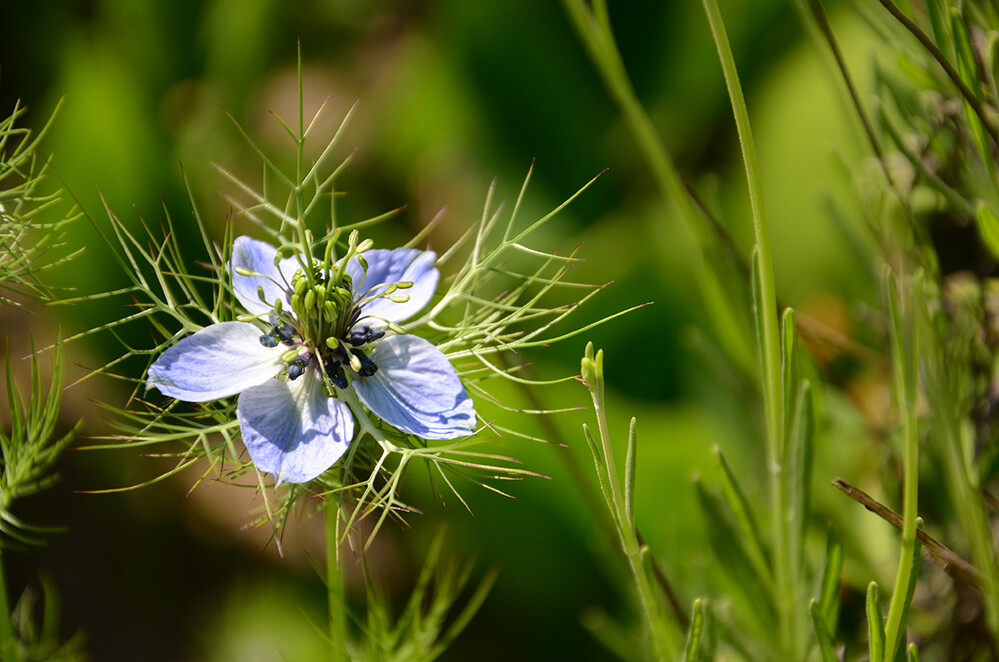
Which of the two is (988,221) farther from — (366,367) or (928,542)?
(366,367)

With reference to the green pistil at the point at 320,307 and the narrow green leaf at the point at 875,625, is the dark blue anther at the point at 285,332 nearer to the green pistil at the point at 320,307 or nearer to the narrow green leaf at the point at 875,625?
the green pistil at the point at 320,307

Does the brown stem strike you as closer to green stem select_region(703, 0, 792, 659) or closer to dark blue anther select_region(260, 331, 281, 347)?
green stem select_region(703, 0, 792, 659)

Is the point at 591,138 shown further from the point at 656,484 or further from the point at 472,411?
the point at 472,411

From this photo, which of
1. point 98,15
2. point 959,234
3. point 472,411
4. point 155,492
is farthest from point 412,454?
point 98,15

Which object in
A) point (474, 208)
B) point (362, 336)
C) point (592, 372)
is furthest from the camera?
point (474, 208)

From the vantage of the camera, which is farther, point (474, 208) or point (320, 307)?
point (474, 208)

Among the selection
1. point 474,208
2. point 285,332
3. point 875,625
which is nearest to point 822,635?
point 875,625

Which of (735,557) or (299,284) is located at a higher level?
(299,284)
